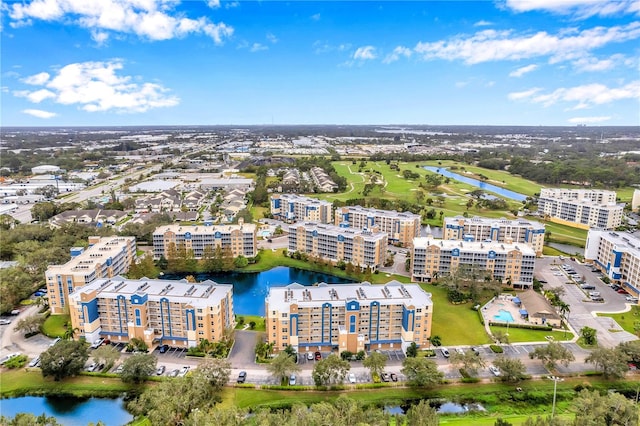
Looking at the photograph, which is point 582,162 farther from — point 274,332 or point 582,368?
point 274,332

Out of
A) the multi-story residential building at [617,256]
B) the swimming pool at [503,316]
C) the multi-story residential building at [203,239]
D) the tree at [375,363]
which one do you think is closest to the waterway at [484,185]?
the multi-story residential building at [617,256]

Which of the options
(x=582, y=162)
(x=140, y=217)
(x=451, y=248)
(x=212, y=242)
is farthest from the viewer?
(x=582, y=162)

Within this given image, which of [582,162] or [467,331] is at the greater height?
[582,162]

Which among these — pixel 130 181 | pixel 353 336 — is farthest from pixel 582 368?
pixel 130 181

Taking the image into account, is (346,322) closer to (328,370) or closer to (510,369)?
(328,370)

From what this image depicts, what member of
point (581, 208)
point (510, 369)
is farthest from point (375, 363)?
point (581, 208)

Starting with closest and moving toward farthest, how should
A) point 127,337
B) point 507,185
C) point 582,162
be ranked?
point 127,337, point 507,185, point 582,162

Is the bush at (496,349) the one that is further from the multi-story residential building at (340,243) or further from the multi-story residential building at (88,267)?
the multi-story residential building at (88,267)
